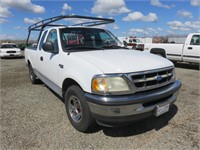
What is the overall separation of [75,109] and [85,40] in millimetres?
1549

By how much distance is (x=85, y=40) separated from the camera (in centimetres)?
414

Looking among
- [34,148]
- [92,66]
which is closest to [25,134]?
[34,148]

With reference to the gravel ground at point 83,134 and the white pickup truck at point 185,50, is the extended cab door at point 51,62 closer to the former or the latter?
the gravel ground at point 83,134

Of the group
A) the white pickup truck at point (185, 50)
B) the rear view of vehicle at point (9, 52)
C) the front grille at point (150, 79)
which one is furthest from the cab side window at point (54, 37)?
the rear view of vehicle at point (9, 52)

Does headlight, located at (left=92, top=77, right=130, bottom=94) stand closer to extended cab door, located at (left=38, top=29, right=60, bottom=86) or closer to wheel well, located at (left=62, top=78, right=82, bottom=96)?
wheel well, located at (left=62, top=78, right=82, bottom=96)

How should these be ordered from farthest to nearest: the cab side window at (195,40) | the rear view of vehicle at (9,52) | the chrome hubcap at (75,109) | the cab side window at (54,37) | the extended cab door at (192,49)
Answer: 1. the rear view of vehicle at (9,52)
2. the cab side window at (195,40)
3. the extended cab door at (192,49)
4. the cab side window at (54,37)
5. the chrome hubcap at (75,109)

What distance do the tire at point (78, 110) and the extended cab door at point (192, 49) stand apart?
8416mm

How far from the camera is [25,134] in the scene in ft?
10.6

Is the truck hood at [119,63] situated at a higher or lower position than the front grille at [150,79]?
higher

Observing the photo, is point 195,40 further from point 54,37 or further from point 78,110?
point 78,110

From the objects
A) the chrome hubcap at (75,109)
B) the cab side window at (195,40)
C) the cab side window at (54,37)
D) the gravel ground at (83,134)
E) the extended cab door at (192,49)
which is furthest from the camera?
the cab side window at (195,40)

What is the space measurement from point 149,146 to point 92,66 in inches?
58.2

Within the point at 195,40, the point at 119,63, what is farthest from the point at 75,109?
the point at 195,40

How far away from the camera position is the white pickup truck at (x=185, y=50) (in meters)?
9.81
